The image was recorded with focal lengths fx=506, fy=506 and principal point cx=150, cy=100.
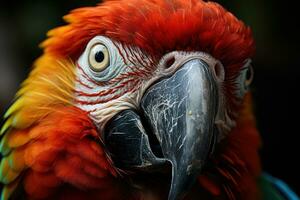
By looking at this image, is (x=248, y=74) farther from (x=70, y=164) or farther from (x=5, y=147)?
(x=5, y=147)

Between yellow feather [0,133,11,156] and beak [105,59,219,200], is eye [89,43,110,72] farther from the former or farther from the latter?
yellow feather [0,133,11,156]

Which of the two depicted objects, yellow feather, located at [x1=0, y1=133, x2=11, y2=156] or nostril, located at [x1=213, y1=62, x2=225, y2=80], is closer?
nostril, located at [x1=213, y1=62, x2=225, y2=80]

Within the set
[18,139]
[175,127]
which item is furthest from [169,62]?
[18,139]

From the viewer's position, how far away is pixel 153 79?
1239mm

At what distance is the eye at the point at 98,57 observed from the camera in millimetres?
1304

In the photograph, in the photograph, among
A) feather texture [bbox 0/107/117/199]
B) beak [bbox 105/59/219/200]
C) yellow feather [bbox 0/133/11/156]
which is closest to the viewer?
beak [bbox 105/59/219/200]

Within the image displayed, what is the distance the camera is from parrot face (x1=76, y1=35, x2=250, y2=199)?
1.13 meters

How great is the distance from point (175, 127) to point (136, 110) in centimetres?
14

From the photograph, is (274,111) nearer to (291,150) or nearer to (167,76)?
(291,150)

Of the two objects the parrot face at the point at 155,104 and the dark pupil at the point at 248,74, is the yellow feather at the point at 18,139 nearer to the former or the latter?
the parrot face at the point at 155,104

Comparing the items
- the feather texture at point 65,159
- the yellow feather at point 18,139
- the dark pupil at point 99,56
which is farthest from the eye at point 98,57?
the yellow feather at point 18,139

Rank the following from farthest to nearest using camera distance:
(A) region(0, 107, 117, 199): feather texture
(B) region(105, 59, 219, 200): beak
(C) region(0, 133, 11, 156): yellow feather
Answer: (C) region(0, 133, 11, 156): yellow feather → (A) region(0, 107, 117, 199): feather texture → (B) region(105, 59, 219, 200): beak

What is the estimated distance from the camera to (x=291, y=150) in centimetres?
301

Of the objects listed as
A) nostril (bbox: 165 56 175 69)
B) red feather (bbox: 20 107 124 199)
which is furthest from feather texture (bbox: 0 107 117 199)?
nostril (bbox: 165 56 175 69)
